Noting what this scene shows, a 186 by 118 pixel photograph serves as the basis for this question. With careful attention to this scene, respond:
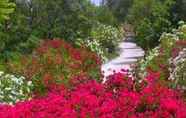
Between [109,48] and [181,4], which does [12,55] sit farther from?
[109,48]

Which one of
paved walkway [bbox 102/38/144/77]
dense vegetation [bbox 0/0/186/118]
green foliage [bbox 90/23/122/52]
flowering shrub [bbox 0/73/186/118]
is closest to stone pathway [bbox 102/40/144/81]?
paved walkway [bbox 102/38/144/77]

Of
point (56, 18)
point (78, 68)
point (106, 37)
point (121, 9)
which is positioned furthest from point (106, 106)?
point (121, 9)

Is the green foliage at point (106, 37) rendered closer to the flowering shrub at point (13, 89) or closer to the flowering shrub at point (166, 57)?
the flowering shrub at point (166, 57)

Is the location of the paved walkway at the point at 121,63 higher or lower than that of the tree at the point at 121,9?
lower

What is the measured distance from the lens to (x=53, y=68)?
14.9 meters

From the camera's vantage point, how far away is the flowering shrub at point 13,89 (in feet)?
36.1

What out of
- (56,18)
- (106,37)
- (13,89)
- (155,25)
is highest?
(56,18)

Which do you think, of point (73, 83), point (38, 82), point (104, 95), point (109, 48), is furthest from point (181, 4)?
point (104, 95)

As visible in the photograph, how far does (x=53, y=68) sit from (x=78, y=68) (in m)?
1.34

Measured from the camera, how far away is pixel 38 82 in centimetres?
1332

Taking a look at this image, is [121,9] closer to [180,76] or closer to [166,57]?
[166,57]

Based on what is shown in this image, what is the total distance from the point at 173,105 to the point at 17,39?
1623 centimetres

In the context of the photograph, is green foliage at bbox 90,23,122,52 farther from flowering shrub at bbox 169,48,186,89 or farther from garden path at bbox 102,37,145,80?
flowering shrub at bbox 169,48,186,89

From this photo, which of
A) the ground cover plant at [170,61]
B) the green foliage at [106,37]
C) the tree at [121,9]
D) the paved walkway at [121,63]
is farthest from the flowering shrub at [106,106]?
the tree at [121,9]
